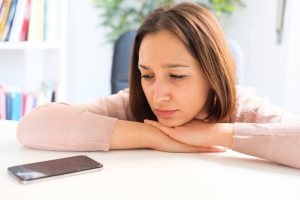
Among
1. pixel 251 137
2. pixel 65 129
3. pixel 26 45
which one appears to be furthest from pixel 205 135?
pixel 26 45

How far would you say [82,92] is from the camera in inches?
119

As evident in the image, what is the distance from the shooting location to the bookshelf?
212cm

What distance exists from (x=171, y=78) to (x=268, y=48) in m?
1.76

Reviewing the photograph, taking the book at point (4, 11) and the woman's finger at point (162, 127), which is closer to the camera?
the woman's finger at point (162, 127)

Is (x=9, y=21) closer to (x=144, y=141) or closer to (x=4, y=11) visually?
(x=4, y=11)

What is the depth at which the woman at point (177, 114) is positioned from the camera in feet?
3.25

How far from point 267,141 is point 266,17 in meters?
1.84

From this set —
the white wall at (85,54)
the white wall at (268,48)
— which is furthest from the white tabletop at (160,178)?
the white wall at (85,54)

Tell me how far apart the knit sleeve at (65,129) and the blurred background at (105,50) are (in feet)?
3.15

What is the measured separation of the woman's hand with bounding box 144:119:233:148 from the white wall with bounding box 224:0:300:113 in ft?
5.02

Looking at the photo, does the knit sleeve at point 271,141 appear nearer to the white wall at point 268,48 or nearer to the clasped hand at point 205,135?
the clasped hand at point 205,135

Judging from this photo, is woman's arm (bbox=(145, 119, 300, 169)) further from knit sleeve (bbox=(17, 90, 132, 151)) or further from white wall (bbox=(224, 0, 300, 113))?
white wall (bbox=(224, 0, 300, 113))

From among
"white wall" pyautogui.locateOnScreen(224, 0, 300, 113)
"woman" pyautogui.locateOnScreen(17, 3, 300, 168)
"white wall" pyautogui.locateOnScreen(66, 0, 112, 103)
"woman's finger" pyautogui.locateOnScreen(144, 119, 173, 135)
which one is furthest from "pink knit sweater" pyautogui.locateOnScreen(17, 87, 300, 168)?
"white wall" pyautogui.locateOnScreen(66, 0, 112, 103)

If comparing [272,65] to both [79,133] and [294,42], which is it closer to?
[294,42]
